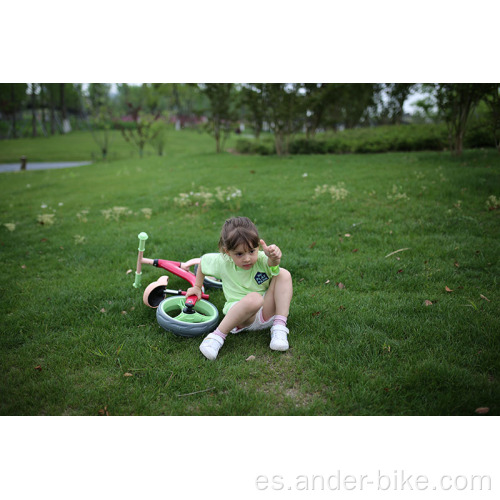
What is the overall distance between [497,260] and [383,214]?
5.69 feet

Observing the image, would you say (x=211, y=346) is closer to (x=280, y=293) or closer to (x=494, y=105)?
(x=280, y=293)

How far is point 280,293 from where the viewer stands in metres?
2.83

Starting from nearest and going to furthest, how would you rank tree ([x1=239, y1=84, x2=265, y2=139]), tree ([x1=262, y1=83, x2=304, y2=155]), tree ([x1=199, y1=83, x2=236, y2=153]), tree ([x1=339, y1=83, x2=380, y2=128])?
tree ([x1=262, y1=83, x2=304, y2=155]) < tree ([x1=239, y1=84, x2=265, y2=139]) < tree ([x1=199, y1=83, x2=236, y2=153]) < tree ([x1=339, y1=83, x2=380, y2=128])

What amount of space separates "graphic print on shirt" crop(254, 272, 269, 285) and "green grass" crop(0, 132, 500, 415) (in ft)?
1.49

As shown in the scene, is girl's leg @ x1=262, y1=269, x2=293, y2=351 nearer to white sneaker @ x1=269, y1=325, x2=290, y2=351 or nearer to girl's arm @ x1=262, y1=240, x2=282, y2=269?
white sneaker @ x1=269, y1=325, x2=290, y2=351

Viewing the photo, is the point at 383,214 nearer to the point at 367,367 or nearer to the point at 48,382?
the point at 367,367

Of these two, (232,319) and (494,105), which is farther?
(494,105)

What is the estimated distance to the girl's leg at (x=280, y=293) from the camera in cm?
283

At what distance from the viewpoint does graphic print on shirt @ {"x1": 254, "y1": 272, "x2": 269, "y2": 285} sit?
9.51 feet

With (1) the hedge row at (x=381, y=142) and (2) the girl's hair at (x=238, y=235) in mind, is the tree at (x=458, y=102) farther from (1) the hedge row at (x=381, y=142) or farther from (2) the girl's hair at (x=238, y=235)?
(2) the girl's hair at (x=238, y=235)

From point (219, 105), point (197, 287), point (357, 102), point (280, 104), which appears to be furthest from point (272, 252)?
point (357, 102)

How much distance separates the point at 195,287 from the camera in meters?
2.99

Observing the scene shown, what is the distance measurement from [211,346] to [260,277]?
2.16 feet

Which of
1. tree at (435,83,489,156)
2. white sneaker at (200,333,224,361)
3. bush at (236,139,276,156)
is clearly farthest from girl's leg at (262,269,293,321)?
bush at (236,139,276,156)
